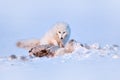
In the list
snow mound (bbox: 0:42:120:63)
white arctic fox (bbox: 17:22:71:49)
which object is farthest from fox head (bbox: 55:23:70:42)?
snow mound (bbox: 0:42:120:63)

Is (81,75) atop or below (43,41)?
below

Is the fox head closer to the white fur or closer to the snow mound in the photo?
the white fur

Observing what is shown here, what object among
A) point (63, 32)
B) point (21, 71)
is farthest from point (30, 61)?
point (63, 32)

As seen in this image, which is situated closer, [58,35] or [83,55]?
[83,55]

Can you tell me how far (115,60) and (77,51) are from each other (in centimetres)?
72

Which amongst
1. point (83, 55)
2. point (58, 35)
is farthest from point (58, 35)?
point (83, 55)

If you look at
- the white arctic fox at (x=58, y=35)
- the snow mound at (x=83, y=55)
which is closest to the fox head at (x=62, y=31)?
the white arctic fox at (x=58, y=35)

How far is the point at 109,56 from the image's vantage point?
5.59 m

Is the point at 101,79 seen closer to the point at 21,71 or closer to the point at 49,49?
the point at 21,71

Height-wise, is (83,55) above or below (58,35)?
below

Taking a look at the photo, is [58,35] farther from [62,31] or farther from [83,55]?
[83,55]

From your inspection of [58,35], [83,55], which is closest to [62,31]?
[58,35]

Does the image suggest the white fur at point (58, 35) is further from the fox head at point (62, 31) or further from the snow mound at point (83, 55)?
the snow mound at point (83, 55)

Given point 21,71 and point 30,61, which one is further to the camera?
point 30,61
